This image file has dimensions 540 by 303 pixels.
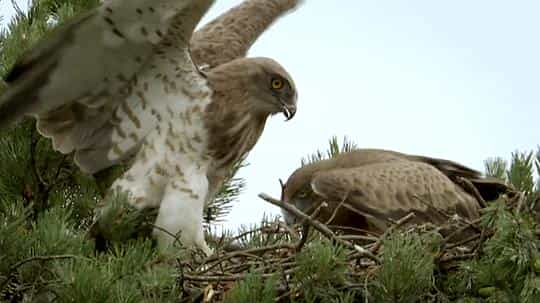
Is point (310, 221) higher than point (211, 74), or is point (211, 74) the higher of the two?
point (211, 74)

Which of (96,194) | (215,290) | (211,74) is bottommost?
(215,290)

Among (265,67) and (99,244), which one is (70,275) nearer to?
(99,244)

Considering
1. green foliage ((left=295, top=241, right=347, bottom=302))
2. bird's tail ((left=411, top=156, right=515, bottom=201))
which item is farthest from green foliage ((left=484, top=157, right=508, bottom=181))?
green foliage ((left=295, top=241, right=347, bottom=302))

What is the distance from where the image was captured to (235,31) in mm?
7078

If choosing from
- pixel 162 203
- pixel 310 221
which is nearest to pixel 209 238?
pixel 162 203

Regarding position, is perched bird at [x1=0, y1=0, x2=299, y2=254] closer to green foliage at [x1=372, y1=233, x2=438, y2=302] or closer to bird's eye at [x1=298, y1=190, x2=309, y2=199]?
bird's eye at [x1=298, y1=190, x2=309, y2=199]

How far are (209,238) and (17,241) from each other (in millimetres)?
1804

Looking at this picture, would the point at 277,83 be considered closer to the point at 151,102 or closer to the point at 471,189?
the point at 151,102

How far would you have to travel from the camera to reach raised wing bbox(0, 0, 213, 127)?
562 centimetres

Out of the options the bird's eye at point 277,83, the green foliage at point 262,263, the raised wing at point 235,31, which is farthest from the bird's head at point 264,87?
the green foliage at point 262,263

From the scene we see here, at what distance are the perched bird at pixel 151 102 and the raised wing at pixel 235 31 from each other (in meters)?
0.46

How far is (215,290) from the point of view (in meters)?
5.07

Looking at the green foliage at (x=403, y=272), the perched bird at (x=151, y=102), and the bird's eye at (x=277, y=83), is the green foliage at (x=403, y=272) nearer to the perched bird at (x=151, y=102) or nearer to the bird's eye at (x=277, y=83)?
the perched bird at (x=151, y=102)

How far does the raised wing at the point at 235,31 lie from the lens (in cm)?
684
